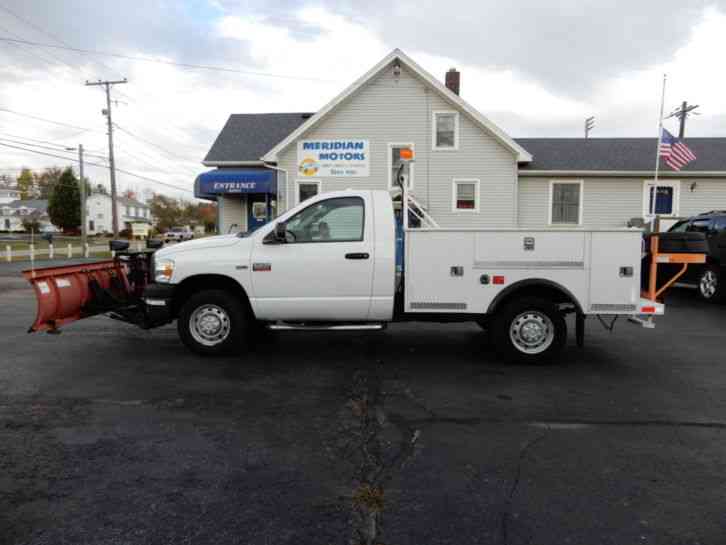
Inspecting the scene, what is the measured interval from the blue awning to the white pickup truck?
13.7 metres

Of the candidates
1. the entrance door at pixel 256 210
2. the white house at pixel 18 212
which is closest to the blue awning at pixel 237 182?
the entrance door at pixel 256 210

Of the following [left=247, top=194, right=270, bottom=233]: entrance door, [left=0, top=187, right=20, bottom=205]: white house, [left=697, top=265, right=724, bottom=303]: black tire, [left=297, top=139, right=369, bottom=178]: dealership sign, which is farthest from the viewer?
[left=0, top=187, right=20, bottom=205]: white house

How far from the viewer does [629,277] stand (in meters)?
6.30

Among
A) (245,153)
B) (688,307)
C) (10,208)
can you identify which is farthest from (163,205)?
(688,307)

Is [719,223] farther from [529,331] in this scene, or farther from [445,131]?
[445,131]

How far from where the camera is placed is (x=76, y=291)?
6719 millimetres

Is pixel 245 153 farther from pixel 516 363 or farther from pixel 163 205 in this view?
pixel 163 205

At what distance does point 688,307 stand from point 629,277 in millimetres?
6305

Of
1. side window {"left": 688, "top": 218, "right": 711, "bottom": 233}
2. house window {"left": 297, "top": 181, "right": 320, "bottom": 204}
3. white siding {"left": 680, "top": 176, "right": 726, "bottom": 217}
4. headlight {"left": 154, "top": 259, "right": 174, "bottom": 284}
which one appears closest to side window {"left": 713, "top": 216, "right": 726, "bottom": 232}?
side window {"left": 688, "top": 218, "right": 711, "bottom": 233}

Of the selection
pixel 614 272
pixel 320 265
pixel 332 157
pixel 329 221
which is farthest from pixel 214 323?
pixel 332 157

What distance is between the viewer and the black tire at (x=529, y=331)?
647 centimetres

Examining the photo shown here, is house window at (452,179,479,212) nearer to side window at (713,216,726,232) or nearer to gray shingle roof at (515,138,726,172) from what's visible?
gray shingle roof at (515,138,726,172)

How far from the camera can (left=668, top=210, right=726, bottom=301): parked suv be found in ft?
37.9

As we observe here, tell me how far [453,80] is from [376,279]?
18.5m
